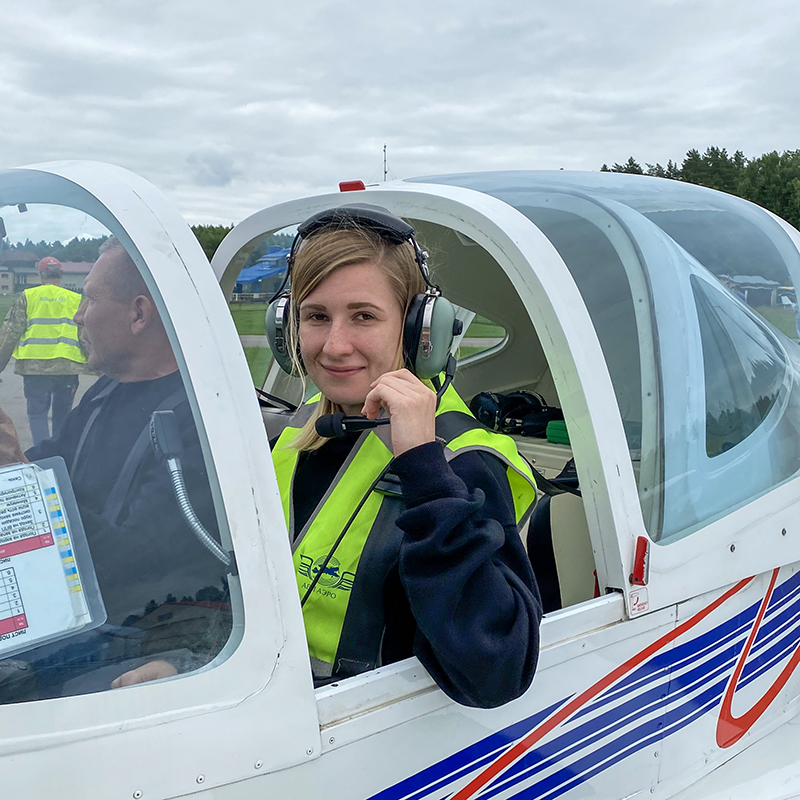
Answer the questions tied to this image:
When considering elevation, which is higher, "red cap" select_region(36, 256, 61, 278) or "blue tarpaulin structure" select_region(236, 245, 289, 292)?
"blue tarpaulin structure" select_region(236, 245, 289, 292)

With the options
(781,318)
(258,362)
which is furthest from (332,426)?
(781,318)

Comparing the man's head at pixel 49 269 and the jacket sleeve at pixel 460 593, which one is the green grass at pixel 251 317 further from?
the jacket sleeve at pixel 460 593

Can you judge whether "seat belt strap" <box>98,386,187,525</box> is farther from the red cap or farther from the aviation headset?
the aviation headset

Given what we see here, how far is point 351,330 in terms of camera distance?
1289 millimetres

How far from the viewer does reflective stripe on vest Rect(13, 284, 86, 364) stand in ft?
3.28

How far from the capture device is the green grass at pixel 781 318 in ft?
6.90

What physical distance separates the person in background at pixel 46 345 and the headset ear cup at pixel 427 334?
57cm

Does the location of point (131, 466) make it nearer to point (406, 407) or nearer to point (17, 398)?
point (17, 398)

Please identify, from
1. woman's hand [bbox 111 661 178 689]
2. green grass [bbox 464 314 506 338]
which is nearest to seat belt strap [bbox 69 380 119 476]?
woman's hand [bbox 111 661 178 689]

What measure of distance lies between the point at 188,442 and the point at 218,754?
0.40 m

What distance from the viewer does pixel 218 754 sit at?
0.89m

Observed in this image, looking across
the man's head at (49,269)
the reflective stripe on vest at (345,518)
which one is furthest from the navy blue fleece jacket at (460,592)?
the man's head at (49,269)

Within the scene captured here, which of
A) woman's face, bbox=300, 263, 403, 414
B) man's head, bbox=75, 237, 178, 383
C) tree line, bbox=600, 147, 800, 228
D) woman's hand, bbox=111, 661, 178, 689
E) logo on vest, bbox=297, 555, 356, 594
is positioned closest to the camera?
woman's hand, bbox=111, 661, 178, 689

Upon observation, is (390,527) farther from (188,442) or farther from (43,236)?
(43,236)
